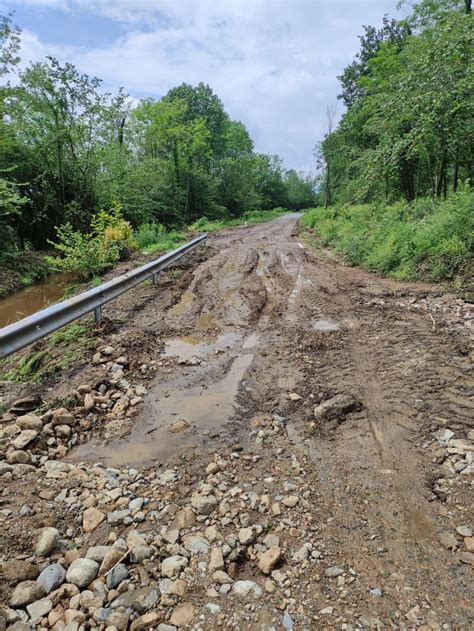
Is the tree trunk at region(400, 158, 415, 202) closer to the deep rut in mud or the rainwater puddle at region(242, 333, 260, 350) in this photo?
the deep rut in mud

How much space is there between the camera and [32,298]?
10.3m

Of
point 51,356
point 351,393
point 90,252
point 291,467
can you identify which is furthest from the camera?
point 90,252

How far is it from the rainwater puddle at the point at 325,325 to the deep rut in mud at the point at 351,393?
3 cm

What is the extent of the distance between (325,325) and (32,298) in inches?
327

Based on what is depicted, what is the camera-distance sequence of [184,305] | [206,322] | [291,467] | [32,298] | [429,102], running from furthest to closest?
[32,298], [429,102], [184,305], [206,322], [291,467]

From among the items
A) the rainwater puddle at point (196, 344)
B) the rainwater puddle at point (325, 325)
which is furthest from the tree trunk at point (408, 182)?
the rainwater puddle at point (196, 344)

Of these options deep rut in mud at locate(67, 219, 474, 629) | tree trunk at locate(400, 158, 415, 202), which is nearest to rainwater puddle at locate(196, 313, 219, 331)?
deep rut in mud at locate(67, 219, 474, 629)

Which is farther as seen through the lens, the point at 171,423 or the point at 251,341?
the point at 251,341

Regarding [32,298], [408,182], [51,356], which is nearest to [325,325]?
[51,356]

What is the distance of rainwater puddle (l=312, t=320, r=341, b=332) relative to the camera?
5.75m

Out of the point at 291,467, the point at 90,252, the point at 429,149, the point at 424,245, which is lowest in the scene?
the point at 291,467

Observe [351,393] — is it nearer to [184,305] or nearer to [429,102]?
[184,305]

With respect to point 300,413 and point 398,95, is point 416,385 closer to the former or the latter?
point 300,413

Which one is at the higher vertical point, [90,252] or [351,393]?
[90,252]
